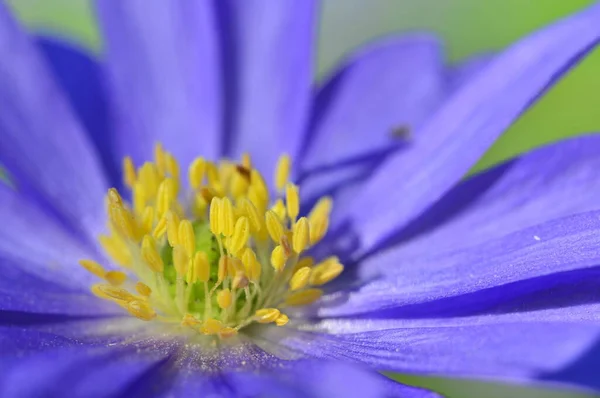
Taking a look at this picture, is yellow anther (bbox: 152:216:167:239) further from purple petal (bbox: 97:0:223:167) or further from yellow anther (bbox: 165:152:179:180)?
purple petal (bbox: 97:0:223:167)

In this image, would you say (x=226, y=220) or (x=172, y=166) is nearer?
(x=226, y=220)

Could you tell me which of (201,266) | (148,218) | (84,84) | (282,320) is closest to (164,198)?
(148,218)

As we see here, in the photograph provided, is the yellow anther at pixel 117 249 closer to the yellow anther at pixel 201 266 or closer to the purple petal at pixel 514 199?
the yellow anther at pixel 201 266

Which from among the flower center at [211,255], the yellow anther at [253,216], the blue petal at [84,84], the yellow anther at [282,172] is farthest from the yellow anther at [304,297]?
the blue petal at [84,84]

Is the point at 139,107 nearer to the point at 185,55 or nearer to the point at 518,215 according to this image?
the point at 185,55

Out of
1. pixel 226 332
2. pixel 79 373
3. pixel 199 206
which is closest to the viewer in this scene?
pixel 79 373

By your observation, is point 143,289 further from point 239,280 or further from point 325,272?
point 325,272
